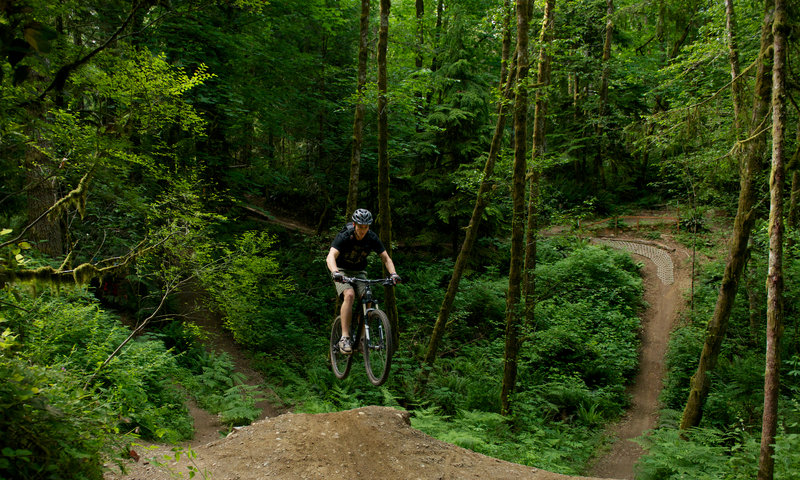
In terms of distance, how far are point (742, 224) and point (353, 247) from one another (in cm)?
760

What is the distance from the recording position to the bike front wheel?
645 centimetres

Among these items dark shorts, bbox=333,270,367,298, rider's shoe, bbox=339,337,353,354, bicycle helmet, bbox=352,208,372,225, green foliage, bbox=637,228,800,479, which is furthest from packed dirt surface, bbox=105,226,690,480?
green foliage, bbox=637,228,800,479

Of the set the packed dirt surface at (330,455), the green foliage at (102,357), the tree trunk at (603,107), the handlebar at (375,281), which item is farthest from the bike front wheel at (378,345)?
the tree trunk at (603,107)

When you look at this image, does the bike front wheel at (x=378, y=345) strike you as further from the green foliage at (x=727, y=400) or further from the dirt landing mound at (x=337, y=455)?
the green foliage at (x=727, y=400)

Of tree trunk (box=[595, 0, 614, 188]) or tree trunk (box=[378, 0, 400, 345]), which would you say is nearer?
tree trunk (box=[378, 0, 400, 345])

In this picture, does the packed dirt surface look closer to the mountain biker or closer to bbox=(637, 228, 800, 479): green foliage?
the mountain biker

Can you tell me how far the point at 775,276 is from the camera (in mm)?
6328

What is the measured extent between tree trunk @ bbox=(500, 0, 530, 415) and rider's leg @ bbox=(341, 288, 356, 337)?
4267mm

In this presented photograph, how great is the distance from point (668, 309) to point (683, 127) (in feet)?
36.4

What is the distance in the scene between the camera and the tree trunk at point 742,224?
324 inches

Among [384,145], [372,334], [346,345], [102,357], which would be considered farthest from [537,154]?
[102,357]

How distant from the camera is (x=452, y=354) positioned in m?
14.5

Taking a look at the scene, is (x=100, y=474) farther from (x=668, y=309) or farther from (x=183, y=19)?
(x=668, y=309)

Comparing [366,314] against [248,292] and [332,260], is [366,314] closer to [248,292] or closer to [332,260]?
[332,260]
